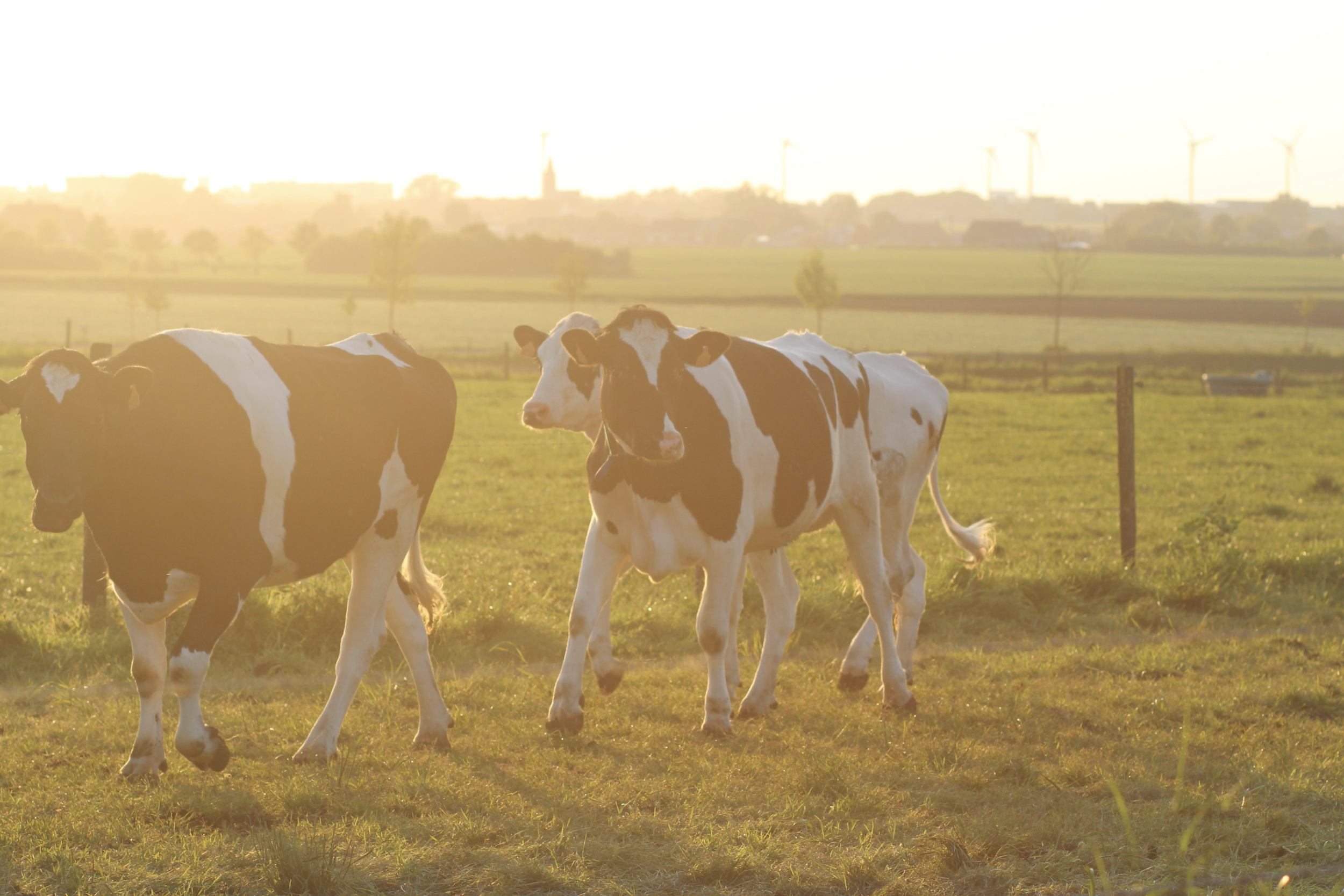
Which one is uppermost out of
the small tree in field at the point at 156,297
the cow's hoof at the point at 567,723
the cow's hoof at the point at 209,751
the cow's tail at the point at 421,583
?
the small tree in field at the point at 156,297

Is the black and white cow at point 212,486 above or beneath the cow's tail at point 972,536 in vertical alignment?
above

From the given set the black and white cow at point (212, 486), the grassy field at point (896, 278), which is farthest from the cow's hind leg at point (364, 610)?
the grassy field at point (896, 278)

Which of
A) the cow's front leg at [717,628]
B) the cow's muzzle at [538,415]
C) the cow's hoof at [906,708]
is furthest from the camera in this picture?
the cow's hoof at [906,708]

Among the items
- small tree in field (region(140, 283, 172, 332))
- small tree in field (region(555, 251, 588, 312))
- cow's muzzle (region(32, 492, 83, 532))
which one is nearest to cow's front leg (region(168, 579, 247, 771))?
cow's muzzle (region(32, 492, 83, 532))

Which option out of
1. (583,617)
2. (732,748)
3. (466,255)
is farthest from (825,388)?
(466,255)

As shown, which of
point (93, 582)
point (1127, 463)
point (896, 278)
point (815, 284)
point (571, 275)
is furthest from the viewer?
point (896, 278)

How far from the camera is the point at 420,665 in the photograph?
663 cm

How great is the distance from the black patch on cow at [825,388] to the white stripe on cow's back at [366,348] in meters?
2.47

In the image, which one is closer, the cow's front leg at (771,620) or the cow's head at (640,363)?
the cow's head at (640,363)

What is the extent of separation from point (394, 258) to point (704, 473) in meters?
62.1

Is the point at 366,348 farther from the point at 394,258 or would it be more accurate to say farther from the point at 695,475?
the point at 394,258

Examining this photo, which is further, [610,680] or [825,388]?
[825,388]

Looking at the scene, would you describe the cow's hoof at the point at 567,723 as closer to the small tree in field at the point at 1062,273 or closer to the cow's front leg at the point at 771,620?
the cow's front leg at the point at 771,620

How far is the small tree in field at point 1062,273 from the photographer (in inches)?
2847
